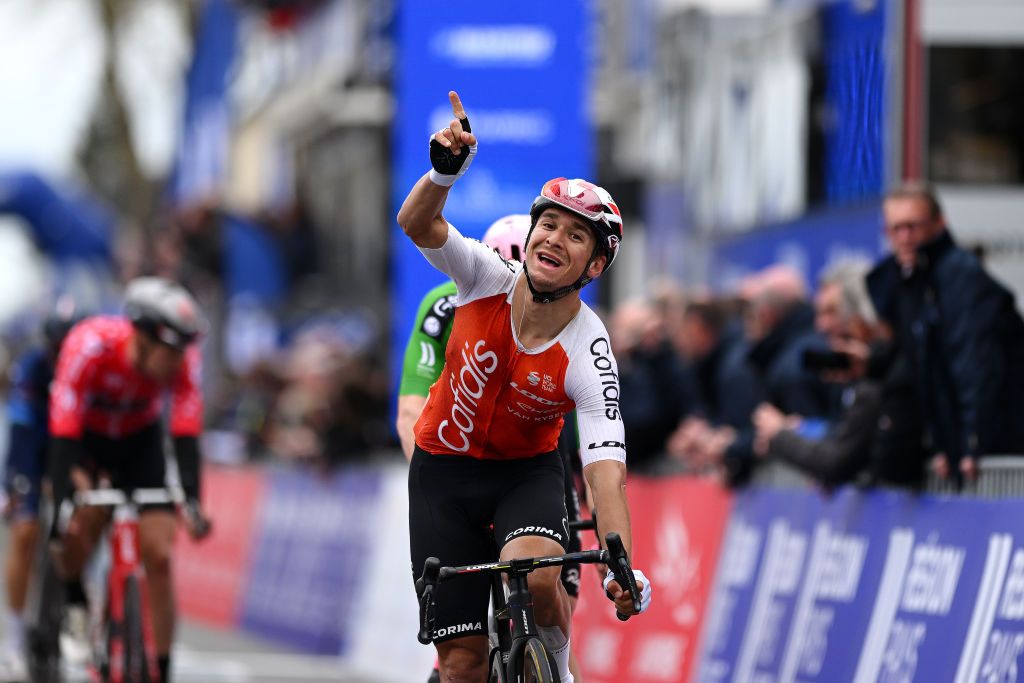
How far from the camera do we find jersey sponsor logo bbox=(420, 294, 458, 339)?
27.4 feet

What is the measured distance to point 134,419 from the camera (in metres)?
11.2

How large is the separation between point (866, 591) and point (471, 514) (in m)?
2.45

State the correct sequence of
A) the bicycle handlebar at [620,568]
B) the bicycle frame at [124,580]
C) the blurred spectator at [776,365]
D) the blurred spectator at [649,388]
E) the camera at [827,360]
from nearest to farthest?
the bicycle handlebar at [620,568]
the camera at [827,360]
the bicycle frame at [124,580]
the blurred spectator at [776,365]
the blurred spectator at [649,388]

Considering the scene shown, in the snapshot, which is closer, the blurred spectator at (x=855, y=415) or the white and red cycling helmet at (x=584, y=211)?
the white and red cycling helmet at (x=584, y=211)

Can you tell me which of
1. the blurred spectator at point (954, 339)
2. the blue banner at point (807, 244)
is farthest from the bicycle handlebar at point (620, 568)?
the blue banner at point (807, 244)

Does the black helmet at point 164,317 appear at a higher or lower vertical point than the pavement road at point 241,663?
higher

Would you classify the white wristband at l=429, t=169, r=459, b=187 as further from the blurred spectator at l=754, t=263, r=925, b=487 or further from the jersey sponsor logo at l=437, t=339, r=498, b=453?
the blurred spectator at l=754, t=263, r=925, b=487

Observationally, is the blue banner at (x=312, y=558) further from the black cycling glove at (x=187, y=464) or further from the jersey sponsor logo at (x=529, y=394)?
the jersey sponsor logo at (x=529, y=394)

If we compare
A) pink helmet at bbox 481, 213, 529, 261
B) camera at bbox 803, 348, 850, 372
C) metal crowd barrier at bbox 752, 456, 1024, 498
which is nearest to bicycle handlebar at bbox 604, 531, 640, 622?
pink helmet at bbox 481, 213, 529, 261

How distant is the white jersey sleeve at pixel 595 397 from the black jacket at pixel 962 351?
2.14m

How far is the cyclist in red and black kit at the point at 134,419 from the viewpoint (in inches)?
411

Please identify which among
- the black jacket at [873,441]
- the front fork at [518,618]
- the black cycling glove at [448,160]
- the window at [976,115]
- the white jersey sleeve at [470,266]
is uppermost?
the window at [976,115]

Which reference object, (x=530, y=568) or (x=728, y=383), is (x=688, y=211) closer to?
(x=728, y=383)

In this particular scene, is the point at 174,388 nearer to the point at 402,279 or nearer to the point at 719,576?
Answer: the point at 719,576
